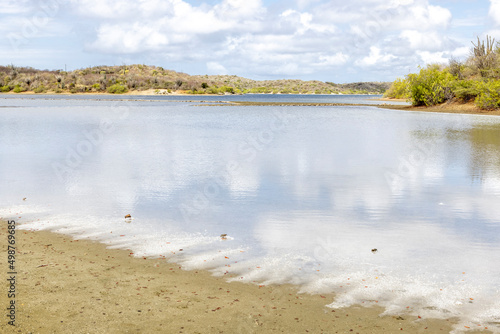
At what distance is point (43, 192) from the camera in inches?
675

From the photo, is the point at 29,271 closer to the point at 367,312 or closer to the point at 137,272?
the point at 137,272

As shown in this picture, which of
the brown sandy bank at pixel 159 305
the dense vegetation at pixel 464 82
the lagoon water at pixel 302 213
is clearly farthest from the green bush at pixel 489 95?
the brown sandy bank at pixel 159 305

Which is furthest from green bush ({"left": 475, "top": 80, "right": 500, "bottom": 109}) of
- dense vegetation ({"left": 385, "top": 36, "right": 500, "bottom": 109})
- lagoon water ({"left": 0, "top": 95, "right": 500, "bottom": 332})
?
lagoon water ({"left": 0, "top": 95, "right": 500, "bottom": 332})

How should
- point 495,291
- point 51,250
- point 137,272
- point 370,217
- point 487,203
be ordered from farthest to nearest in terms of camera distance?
1. point 487,203
2. point 370,217
3. point 51,250
4. point 137,272
5. point 495,291

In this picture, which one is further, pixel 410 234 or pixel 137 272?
pixel 410 234

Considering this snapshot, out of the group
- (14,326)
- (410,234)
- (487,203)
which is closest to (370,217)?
(410,234)

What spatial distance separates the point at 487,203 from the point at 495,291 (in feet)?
25.7

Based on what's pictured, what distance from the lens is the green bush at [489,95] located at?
71938 millimetres

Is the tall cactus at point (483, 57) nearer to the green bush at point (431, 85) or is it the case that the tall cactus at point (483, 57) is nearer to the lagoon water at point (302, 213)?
the green bush at point (431, 85)

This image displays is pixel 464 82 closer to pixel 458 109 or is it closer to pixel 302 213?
pixel 458 109

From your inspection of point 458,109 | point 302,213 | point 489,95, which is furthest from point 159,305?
point 458,109

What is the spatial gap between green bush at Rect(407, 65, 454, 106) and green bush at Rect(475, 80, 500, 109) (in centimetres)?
831

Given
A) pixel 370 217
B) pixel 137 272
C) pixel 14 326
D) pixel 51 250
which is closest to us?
pixel 14 326

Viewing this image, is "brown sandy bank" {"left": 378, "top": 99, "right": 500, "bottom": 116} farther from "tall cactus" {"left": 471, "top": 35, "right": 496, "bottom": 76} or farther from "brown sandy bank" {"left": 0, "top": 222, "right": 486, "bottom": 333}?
"brown sandy bank" {"left": 0, "top": 222, "right": 486, "bottom": 333}
